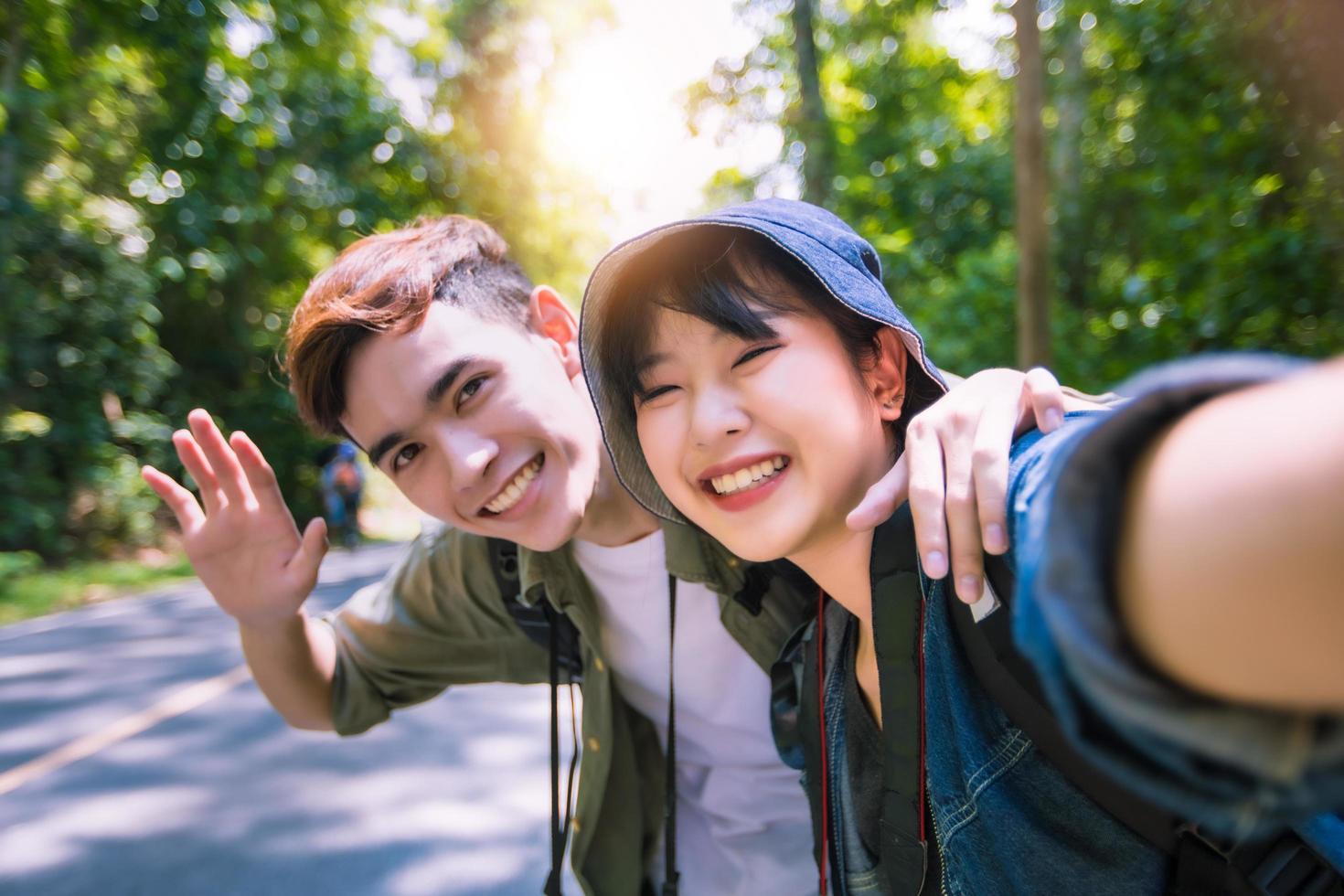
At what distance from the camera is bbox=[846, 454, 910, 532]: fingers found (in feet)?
3.48

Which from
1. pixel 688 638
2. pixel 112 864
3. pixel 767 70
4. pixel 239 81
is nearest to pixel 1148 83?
pixel 767 70

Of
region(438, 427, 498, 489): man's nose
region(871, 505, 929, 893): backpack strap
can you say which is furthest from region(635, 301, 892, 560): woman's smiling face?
region(438, 427, 498, 489): man's nose

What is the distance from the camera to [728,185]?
562 inches

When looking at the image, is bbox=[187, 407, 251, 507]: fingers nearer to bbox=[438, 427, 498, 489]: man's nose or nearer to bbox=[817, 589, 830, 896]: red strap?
bbox=[438, 427, 498, 489]: man's nose

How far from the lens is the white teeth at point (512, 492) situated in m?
1.92

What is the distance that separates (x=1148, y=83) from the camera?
22.6ft

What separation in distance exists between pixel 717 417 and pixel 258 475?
4.20 feet

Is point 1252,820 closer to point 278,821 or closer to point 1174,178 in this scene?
point 278,821

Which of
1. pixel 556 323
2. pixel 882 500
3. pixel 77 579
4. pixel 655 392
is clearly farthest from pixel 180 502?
pixel 77 579

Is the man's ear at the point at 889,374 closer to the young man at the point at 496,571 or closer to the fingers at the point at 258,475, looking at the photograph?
the young man at the point at 496,571

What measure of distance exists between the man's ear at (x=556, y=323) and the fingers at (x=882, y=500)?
1.28 m

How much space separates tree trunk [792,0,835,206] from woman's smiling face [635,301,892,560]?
28.6 ft

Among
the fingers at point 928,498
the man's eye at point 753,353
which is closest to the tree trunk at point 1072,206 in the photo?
the man's eye at point 753,353

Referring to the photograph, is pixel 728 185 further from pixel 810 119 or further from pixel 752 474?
pixel 752 474
